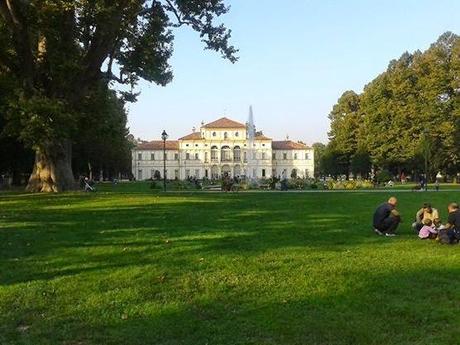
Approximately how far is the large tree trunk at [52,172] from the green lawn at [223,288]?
19624 mm

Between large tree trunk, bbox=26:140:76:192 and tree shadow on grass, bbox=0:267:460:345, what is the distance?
26.3 meters

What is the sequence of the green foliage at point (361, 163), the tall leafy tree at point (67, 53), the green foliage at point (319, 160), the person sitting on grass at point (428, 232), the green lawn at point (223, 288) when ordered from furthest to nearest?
1. the green foliage at point (319, 160)
2. the green foliage at point (361, 163)
3. the tall leafy tree at point (67, 53)
4. the person sitting on grass at point (428, 232)
5. the green lawn at point (223, 288)

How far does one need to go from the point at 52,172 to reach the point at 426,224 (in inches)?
938

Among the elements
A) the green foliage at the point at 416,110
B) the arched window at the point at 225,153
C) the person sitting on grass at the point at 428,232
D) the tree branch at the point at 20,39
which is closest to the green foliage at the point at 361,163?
the green foliage at the point at 416,110

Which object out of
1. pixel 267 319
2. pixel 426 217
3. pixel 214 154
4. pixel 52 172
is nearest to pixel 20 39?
pixel 52 172

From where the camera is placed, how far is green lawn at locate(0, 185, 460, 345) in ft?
20.1

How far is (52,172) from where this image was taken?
3306 cm

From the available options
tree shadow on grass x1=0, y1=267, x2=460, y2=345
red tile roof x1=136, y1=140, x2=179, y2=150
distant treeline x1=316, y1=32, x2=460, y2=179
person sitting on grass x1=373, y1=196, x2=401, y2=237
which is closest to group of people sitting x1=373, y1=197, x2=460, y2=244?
person sitting on grass x1=373, y1=196, x2=401, y2=237

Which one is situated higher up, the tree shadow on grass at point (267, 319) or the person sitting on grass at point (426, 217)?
the person sitting on grass at point (426, 217)

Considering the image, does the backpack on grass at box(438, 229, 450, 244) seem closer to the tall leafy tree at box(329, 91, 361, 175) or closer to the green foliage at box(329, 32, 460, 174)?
the green foliage at box(329, 32, 460, 174)

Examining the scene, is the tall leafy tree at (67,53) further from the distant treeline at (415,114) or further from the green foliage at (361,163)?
the green foliage at (361,163)

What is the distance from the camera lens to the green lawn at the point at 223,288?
6.12 m

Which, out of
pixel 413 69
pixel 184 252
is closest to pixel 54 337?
pixel 184 252

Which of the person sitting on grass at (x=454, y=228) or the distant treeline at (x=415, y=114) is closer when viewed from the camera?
the person sitting on grass at (x=454, y=228)
